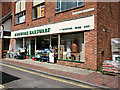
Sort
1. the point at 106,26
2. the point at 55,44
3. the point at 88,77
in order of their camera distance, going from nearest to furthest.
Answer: the point at 88,77 < the point at 106,26 < the point at 55,44

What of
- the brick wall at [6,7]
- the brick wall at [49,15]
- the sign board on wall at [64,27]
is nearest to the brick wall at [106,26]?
the sign board on wall at [64,27]

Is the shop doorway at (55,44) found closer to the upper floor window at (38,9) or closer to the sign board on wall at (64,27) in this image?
the sign board on wall at (64,27)

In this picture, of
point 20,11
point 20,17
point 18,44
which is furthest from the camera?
point 18,44

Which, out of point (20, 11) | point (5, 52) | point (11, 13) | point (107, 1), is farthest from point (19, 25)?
point (107, 1)

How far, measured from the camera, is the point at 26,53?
45.3 ft

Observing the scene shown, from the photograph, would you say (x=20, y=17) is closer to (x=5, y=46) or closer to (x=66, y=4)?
(x=5, y=46)

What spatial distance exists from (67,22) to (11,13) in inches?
453

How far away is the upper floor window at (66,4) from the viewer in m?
8.49

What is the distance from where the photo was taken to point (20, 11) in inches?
572

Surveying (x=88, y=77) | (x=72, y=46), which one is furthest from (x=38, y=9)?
(x=88, y=77)

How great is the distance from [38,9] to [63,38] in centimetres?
518

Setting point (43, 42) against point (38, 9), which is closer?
point (43, 42)

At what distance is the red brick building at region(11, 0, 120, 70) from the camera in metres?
7.48

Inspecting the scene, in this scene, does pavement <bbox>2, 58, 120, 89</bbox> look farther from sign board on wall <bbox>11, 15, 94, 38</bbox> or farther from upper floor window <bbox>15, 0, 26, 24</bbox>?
upper floor window <bbox>15, 0, 26, 24</bbox>
